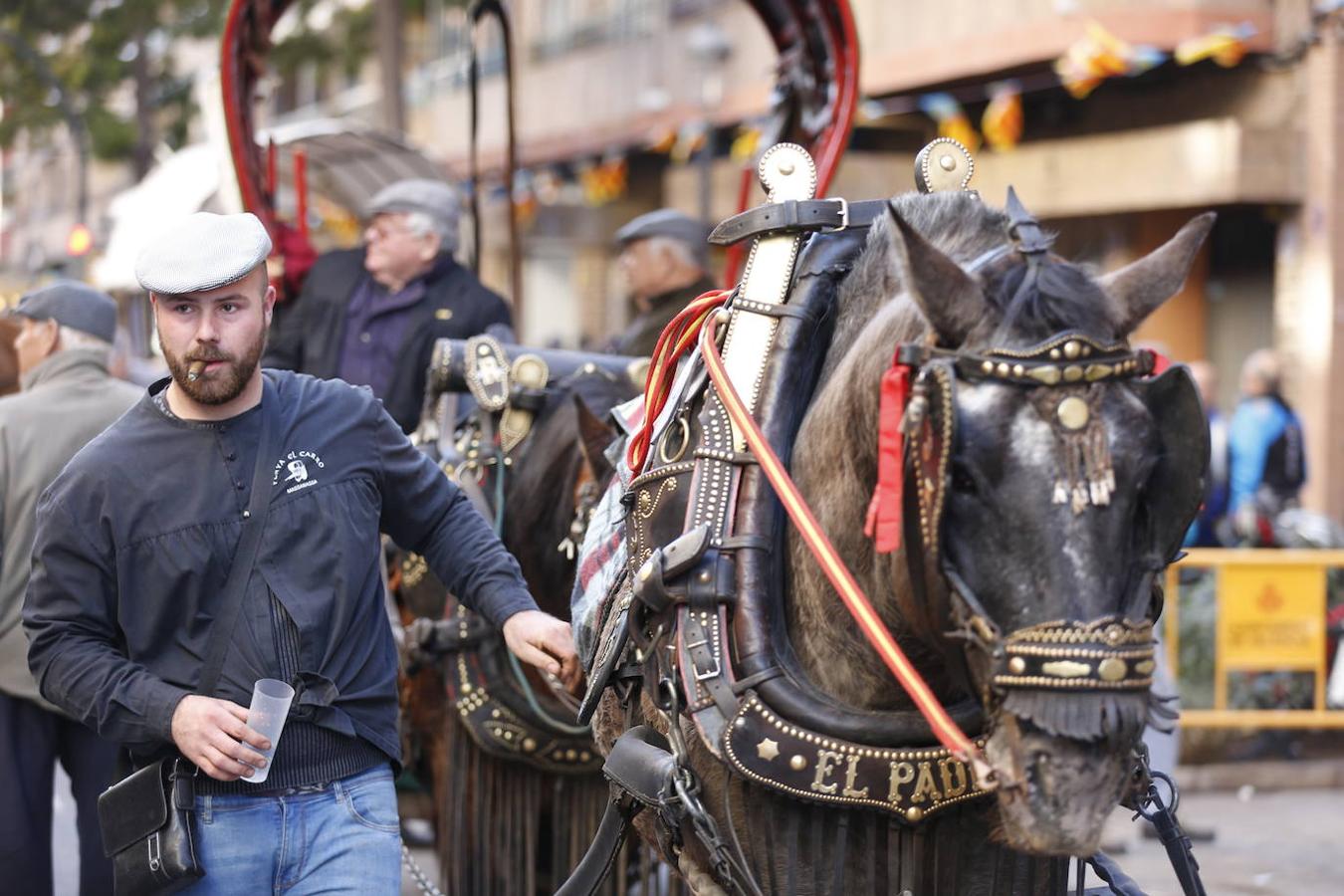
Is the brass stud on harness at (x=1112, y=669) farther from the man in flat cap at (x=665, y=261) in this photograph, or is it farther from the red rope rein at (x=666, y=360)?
the man in flat cap at (x=665, y=261)

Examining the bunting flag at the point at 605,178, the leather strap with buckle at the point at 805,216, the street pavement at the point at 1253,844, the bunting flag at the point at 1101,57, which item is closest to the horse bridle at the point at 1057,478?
the leather strap with buckle at the point at 805,216

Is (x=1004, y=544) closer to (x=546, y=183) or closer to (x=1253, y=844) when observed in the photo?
(x=1253, y=844)

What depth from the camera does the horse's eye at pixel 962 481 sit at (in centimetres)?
261

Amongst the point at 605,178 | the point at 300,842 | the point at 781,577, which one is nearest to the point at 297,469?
the point at 300,842

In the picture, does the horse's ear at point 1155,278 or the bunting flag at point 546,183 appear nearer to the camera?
the horse's ear at point 1155,278

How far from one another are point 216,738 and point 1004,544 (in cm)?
141

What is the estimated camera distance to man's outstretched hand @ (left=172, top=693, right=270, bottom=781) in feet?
10.4

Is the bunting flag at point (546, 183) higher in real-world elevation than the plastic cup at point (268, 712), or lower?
higher

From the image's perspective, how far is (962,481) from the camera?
2.63 metres

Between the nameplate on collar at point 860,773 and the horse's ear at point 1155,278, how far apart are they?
76 cm

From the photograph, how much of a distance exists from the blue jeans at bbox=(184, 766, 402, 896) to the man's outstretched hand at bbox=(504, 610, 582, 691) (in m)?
0.39

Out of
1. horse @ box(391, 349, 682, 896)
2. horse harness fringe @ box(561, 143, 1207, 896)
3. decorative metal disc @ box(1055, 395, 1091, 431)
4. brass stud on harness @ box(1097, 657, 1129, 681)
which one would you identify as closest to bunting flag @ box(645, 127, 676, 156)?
horse @ box(391, 349, 682, 896)

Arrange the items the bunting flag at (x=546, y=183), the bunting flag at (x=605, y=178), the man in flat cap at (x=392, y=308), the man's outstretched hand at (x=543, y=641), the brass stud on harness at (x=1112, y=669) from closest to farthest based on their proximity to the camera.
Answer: the brass stud on harness at (x=1112, y=669) → the man's outstretched hand at (x=543, y=641) → the man in flat cap at (x=392, y=308) → the bunting flag at (x=605, y=178) → the bunting flag at (x=546, y=183)

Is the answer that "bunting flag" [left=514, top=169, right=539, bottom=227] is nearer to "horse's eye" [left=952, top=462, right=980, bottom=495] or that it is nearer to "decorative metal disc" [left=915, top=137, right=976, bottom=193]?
"decorative metal disc" [left=915, top=137, right=976, bottom=193]
